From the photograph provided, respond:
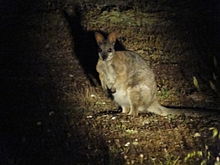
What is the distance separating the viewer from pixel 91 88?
8102mm

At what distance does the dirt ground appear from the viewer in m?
6.15

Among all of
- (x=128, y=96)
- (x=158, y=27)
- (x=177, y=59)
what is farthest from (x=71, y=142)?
(x=158, y=27)

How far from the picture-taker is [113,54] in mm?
7215

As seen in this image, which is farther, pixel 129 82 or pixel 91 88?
pixel 91 88

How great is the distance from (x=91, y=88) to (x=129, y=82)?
97 cm

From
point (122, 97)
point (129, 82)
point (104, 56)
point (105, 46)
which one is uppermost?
point (105, 46)

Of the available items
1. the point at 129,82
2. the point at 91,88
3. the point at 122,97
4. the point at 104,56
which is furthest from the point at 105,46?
→ the point at 91,88

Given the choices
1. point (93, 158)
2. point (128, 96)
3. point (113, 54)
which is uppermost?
point (113, 54)

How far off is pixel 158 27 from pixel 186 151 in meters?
5.01

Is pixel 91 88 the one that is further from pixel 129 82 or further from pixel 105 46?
pixel 105 46

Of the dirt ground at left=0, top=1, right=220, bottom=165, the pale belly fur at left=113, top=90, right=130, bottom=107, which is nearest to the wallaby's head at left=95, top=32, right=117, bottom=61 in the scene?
A: the pale belly fur at left=113, top=90, right=130, bottom=107

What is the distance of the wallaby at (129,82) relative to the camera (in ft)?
23.6

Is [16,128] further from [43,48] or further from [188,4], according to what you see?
[188,4]

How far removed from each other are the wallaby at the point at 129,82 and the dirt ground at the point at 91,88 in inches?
5.8
